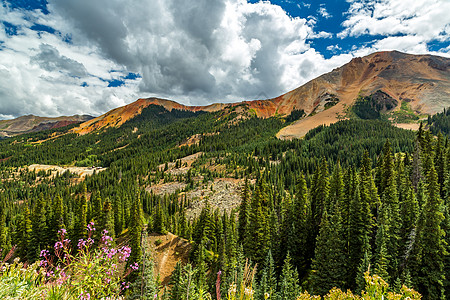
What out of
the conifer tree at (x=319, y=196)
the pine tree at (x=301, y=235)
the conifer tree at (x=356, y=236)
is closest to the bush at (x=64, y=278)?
the conifer tree at (x=356, y=236)

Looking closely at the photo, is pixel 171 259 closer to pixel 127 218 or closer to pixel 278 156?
pixel 127 218

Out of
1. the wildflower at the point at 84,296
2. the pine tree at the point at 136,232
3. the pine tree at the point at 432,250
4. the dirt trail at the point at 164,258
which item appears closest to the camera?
the wildflower at the point at 84,296

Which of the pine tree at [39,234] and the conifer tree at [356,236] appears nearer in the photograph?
the conifer tree at [356,236]

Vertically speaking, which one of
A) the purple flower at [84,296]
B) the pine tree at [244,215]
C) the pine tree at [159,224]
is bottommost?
the pine tree at [159,224]

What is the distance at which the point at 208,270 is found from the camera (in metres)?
54.6

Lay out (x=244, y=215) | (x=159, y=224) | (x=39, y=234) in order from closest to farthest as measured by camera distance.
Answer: (x=244, y=215)
(x=39, y=234)
(x=159, y=224)

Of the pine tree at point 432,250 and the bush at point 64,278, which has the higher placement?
the bush at point 64,278

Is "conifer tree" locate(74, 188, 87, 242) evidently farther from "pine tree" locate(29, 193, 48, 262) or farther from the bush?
the bush

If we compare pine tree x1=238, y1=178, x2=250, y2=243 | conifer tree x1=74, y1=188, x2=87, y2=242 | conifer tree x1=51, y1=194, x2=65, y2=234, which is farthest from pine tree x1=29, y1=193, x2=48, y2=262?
pine tree x1=238, y1=178, x2=250, y2=243

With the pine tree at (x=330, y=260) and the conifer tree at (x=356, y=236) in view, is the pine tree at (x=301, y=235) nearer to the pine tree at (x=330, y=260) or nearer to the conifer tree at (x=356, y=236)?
the pine tree at (x=330, y=260)

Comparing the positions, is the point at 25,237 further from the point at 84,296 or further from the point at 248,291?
the point at 248,291

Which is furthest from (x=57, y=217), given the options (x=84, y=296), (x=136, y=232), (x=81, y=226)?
(x=84, y=296)

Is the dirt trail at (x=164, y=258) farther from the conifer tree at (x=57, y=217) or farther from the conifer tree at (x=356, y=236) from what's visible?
the conifer tree at (x=356, y=236)

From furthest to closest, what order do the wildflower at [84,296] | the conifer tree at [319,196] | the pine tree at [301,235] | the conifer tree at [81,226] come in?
1. the conifer tree at [81,226]
2. the conifer tree at [319,196]
3. the pine tree at [301,235]
4. the wildflower at [84,296]
